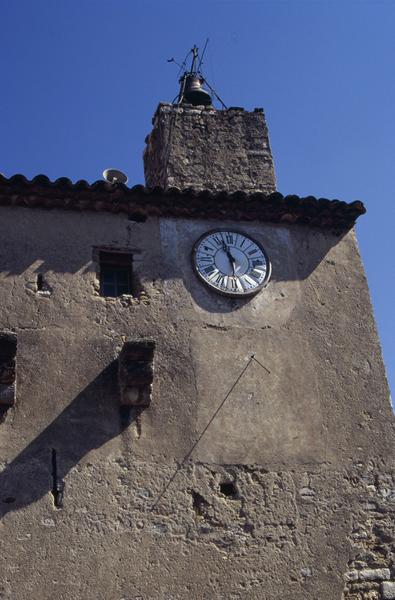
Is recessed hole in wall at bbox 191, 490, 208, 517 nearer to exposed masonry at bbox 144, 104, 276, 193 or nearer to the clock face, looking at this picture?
the clock face

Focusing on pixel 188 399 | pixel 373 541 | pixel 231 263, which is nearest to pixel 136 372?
pixel 188 399

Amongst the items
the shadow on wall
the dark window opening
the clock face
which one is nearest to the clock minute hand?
the clock face

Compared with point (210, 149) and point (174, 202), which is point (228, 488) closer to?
point (174, 202)

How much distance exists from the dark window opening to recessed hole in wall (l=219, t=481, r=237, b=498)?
2234 mm

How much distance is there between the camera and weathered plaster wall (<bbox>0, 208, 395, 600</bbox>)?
7656 mm

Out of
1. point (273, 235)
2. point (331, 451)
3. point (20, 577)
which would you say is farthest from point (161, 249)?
point (20, 577)

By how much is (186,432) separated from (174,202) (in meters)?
2.62

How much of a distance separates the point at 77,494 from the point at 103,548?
1.76 ft

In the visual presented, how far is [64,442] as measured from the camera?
26.1 feet

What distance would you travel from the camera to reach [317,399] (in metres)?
8.88

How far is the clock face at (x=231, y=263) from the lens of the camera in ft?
30.3

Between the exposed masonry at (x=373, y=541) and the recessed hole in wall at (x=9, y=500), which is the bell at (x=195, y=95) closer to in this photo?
the exposed masonry at (x=373, y=541)

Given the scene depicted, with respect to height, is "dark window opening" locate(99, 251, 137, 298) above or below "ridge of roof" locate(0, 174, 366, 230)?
below

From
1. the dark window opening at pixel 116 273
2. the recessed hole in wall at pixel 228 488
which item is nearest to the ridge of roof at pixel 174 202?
the dark window opening at pixel 116 273
